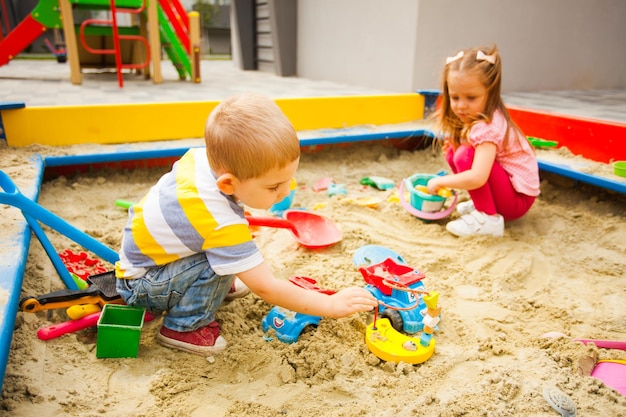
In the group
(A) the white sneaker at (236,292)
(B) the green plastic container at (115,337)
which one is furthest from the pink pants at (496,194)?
(B) the green plastic container at (115,337)

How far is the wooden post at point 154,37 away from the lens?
12.9 ft

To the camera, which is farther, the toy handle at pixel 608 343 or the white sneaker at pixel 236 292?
the white sneaker at pixel 236 292

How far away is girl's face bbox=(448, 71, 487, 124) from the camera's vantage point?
1.85 m

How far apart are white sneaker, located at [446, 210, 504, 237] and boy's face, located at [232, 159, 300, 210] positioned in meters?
1.12

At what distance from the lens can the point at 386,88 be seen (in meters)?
4.10

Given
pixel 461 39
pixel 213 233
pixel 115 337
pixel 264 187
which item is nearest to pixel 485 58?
pixel 264 187

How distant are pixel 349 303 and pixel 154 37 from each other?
3.75 metres

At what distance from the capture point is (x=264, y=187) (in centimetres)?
107

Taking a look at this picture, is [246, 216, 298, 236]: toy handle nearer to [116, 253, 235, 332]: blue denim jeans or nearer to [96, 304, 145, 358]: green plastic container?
[116, 253, 235, 332]: blue denim jeans

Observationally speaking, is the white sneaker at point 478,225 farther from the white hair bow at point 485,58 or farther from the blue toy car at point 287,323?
the blue toy car at point 287,323

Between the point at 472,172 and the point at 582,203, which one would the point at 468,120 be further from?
the point at 582,203

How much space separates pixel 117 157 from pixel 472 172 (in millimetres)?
1757

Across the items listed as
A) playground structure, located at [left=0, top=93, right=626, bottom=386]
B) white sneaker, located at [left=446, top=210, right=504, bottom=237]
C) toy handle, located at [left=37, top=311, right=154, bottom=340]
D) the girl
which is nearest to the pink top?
the girl

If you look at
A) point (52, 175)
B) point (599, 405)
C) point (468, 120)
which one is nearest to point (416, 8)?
point (468, 120)
